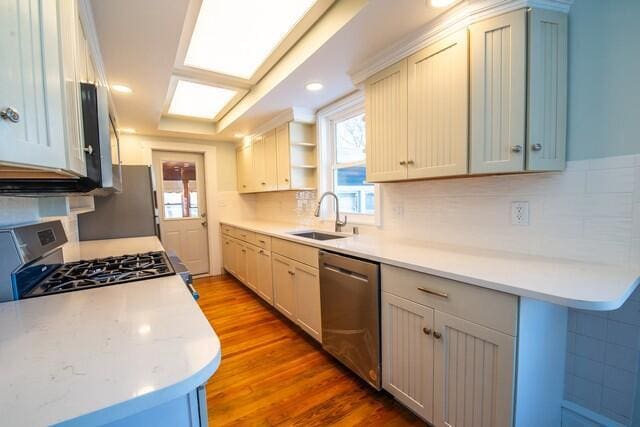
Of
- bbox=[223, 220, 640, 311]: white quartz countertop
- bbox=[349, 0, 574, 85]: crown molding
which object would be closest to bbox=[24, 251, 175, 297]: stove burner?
bbox=[223, 220, 640, 311]: white quartz countertop

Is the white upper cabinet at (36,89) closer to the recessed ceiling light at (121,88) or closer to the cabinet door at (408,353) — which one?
the cabinet door at (408,353)

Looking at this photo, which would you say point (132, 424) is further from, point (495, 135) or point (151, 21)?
point (151, 21)

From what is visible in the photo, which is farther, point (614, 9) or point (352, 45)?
point (352, 45)

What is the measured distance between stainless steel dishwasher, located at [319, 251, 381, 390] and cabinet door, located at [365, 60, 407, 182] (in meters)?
0.67

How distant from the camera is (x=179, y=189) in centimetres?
432

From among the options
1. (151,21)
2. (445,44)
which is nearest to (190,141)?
(151,21)

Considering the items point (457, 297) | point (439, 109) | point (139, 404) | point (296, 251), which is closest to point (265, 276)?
point (296, 251)

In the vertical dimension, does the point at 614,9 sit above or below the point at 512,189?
above

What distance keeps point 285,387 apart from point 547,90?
2.23 metres

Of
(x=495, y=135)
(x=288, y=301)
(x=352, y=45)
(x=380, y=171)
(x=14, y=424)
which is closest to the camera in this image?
(x=14, y=424)

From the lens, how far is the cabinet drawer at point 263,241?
289cm

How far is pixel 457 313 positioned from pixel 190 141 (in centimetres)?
429

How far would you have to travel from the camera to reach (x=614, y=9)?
1190 millimetres

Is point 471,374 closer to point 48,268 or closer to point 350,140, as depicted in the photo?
point 48,268
